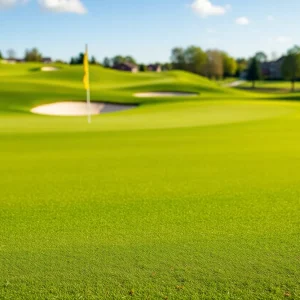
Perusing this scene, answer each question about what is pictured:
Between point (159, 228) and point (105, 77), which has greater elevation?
point (105, 77)

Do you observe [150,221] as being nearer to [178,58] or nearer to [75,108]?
[75,108]

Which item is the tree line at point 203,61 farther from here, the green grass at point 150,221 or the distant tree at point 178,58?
the green grass at point 150,221

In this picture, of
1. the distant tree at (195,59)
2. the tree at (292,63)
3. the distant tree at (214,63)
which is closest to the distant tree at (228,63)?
the distant tree at (214,63)

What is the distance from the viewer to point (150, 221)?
255 inches

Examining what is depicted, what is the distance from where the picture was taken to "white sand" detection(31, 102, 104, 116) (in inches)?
1523

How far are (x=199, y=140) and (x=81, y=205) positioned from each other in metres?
9.29

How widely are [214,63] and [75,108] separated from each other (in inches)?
3909

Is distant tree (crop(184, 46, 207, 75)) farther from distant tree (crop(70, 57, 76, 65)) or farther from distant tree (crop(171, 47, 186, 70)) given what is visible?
distant tree (crop(70, 57, 76, 65))

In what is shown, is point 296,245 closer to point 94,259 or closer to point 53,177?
point 94,259

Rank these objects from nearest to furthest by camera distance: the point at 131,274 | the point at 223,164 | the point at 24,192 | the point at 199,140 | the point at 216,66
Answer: the point at 131,274
the point at 24,192
the point at 223,164
the point at 199,140
the point at 216,66

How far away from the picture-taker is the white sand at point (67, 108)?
3869cm

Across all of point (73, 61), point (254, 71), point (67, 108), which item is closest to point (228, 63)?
point (254, 71)

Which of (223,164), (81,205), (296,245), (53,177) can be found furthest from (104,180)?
(296,245)

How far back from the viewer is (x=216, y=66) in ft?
435
